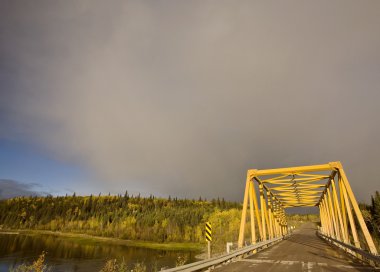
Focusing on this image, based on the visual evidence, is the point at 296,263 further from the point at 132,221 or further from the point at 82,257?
the point at 132,221

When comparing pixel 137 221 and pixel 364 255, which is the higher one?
pixel 137 221

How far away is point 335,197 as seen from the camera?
907 inches

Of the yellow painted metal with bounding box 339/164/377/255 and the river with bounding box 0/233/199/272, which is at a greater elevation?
the yellow painted metal with bounding box 339/164/377/255

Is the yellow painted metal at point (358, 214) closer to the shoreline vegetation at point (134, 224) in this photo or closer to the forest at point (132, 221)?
the shoreline vegetation at point (134, 224)

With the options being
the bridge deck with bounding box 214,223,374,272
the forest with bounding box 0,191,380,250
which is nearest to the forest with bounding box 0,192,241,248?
the forest with bounding box 0,191,380,250

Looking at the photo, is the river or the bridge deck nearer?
the bridge deck

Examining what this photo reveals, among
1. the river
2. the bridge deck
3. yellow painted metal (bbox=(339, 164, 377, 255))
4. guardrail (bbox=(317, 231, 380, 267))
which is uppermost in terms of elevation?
yellow painted metal (bbox=(339, 164, 377, 255))

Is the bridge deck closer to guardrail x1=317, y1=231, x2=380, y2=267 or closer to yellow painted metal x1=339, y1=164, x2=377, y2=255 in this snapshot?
guardrail x1=317, y1=231, x2=380, y2=267

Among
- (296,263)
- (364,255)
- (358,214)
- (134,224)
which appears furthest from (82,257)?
(134,224)

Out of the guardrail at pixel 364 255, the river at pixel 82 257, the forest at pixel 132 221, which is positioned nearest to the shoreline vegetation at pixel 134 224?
the forest at pixel 132 221

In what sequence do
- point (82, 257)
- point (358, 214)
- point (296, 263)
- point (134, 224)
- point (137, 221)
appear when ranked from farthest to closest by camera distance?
point (137, 221) → point (134, 224) → point (82, 257) → point (358, 214) → point (296, 263)

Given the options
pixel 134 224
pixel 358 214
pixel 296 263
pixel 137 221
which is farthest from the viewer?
pixel 137 221

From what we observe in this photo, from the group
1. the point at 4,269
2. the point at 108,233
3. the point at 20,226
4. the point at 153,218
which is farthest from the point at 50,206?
the point at 4,269

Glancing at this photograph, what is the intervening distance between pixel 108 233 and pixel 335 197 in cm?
13286
